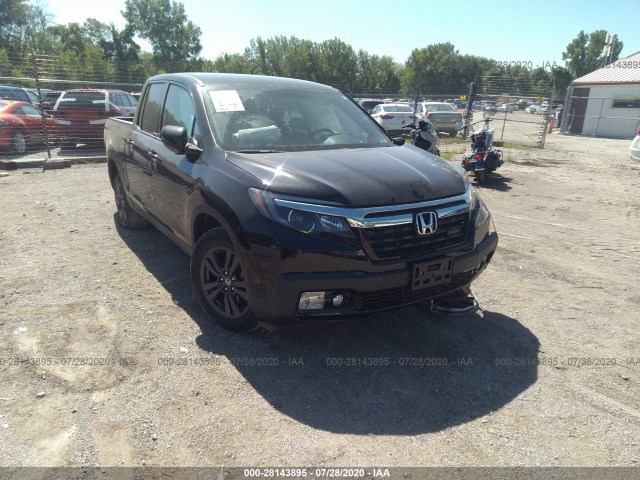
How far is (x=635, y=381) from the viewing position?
117 inches

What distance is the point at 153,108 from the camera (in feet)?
15.2

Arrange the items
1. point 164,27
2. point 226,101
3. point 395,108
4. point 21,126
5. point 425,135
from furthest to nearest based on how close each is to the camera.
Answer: point 164,27 → point 395,108 → point 21,126 → point 425,135 → point 226,101

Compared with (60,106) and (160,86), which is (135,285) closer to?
(160,86)

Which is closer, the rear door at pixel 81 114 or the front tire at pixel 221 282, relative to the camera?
the front tire at pixel 221 282

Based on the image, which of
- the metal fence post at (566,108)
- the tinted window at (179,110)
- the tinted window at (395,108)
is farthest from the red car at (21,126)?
the metal fence post at (566,108)

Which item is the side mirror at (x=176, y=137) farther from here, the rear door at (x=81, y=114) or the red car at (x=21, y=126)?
the rear door at (x=81, y=114)

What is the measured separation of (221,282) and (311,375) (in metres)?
0.96

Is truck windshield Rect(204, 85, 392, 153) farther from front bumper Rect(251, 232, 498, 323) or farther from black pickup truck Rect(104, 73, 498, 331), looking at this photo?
front bumper Rect(251, 232, 498, 323)

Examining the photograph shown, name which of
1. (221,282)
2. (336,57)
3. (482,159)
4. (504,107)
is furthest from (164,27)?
(221,282)

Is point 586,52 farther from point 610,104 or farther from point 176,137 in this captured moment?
point 176,137

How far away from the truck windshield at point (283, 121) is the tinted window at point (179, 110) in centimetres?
23

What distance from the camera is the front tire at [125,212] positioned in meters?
5.68

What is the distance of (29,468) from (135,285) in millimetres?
2243

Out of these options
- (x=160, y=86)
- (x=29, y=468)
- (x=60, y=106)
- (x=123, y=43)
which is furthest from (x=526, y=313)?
(x=123, y=43)
